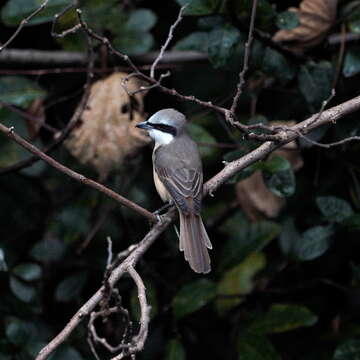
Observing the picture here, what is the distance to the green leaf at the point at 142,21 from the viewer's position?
191 inches

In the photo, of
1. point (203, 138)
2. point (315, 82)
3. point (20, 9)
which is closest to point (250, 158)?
point (315, 82)

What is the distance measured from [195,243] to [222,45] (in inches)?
44.2

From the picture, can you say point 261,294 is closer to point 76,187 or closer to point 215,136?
point 215,136

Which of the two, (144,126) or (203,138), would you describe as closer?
(144,126)

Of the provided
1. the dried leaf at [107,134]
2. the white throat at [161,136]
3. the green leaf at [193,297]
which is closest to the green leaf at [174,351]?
the green leaf at [193,297]

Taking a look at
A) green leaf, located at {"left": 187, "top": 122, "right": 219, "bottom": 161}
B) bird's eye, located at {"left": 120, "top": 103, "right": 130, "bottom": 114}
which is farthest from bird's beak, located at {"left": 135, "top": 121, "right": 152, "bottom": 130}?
A: green leaf, located at {"left": 187, "top": 122, "right": 219, "bottom": 161}

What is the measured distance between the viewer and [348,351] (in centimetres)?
418

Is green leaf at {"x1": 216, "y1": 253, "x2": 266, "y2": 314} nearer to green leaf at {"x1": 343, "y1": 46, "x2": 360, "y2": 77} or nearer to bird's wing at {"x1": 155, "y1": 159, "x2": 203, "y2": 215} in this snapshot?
bird's wing at {"x1": 155, "y1": 159, "x2": 203, "y2": 215}

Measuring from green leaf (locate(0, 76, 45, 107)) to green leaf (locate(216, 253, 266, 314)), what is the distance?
163cm

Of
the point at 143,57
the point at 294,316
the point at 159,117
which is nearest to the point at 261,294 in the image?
the point at 294,316

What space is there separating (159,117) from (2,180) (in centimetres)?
118

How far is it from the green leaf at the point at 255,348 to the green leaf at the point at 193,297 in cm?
32

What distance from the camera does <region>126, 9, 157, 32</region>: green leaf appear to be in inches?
191

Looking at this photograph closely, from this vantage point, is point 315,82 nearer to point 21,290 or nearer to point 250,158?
point 250,158
